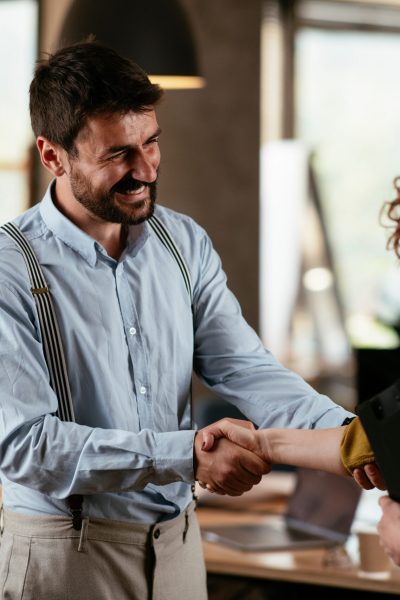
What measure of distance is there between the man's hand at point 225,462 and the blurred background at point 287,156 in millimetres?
3415

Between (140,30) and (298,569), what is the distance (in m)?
1.54

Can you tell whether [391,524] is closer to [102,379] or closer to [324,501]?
[102,379]

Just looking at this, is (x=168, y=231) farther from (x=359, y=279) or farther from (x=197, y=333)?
(x=359, y=279)

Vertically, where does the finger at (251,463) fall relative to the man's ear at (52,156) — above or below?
below

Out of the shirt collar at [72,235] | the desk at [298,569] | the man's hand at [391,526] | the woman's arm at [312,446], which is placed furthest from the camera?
the desk at [298,569]

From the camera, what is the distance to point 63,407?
1.97 metres

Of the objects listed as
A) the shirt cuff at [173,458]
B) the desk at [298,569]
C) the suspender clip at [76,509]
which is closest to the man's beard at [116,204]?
the shirt cuff at [173,458]

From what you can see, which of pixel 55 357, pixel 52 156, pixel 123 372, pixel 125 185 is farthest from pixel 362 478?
pixel 52 156

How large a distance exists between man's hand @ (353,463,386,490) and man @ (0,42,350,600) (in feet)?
0.75

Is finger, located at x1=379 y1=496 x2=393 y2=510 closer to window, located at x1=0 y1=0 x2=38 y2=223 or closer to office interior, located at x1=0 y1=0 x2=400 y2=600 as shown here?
office interior, located at x1=0 y1=0 x2=400 y2=600

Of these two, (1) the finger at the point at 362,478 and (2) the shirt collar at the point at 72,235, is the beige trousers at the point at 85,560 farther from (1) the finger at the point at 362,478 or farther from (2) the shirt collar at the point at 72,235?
(2) the shirt collar at the point at 72,235

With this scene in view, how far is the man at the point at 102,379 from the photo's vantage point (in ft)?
6.30

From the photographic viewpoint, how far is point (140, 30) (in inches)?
118

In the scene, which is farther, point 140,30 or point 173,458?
point 140,30
